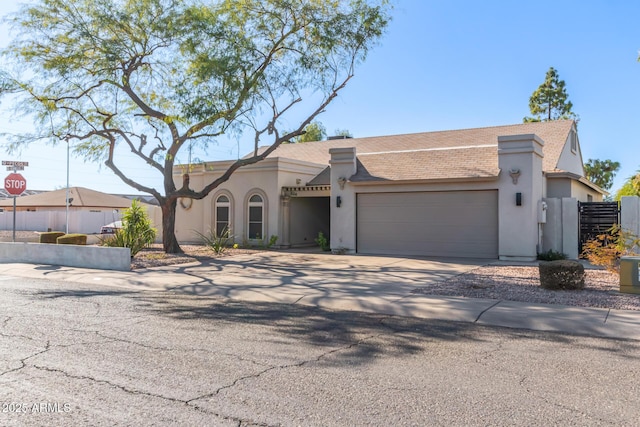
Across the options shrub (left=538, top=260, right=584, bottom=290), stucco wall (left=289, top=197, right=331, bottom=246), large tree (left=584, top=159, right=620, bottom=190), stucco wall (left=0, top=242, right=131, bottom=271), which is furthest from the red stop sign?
→ large tree (left=584, top=159, right=620, bottom=190)

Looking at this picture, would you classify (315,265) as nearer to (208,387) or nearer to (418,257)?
(418,257)

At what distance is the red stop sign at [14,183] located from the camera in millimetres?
17531

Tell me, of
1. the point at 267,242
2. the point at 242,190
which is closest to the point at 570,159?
the point at 267,242

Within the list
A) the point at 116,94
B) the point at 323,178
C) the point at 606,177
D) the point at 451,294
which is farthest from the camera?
the point at 606,177

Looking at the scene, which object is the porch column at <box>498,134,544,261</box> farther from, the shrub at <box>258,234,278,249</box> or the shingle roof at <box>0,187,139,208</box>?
the shingle roof at <box>0,187,139,208</box>

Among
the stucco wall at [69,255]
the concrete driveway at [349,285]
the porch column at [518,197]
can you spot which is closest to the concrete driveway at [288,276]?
the concrete driveway at [349,285]

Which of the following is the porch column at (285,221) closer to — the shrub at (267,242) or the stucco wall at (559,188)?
the shrub at (267,242)

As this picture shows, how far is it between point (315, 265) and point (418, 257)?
424cm

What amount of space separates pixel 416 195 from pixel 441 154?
7.95ft

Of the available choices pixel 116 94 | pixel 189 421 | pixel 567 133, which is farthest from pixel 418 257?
pixel 189 421

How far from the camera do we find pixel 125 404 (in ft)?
15.2

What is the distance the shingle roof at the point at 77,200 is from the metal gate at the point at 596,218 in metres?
35.4

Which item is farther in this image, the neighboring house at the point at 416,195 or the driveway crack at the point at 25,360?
the neighboring house at the point at 416,195

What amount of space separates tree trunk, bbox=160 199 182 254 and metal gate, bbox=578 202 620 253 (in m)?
15.1
